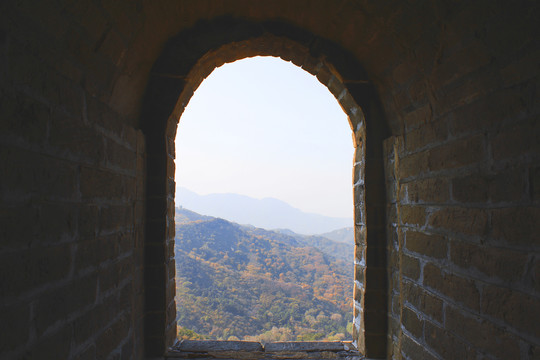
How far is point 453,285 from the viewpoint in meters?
1.52

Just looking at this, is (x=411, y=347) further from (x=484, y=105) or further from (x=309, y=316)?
(x=309, y=316)

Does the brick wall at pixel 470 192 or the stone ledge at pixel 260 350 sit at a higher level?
the brick wall at pixel 470 192

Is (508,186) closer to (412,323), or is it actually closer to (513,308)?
(513,308)

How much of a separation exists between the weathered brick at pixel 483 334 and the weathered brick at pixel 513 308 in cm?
5

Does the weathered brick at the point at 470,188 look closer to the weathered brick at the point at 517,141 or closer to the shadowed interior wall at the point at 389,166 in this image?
the shadowed interior wall at the point at 389,166

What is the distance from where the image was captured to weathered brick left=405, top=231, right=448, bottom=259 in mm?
1621

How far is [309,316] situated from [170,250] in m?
11.3

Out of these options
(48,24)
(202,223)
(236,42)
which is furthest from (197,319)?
(48,24)

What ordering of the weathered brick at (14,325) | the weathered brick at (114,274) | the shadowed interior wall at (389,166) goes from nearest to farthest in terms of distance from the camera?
the weathered brick at (14,325) → the shadowed interior wall at (389,166) → the weathered brick at (114,274)

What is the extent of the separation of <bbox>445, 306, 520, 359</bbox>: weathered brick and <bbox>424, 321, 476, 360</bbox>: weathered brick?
1.4 inches

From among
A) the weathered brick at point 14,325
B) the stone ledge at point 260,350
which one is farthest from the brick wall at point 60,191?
the stone ledge at point 260,350

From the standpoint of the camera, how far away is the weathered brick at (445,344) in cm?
141

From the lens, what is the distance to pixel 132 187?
194 cm

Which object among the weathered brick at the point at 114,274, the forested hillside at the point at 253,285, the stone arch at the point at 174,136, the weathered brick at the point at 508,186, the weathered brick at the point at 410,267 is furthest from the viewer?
the forested hillside at the point at 253,285
